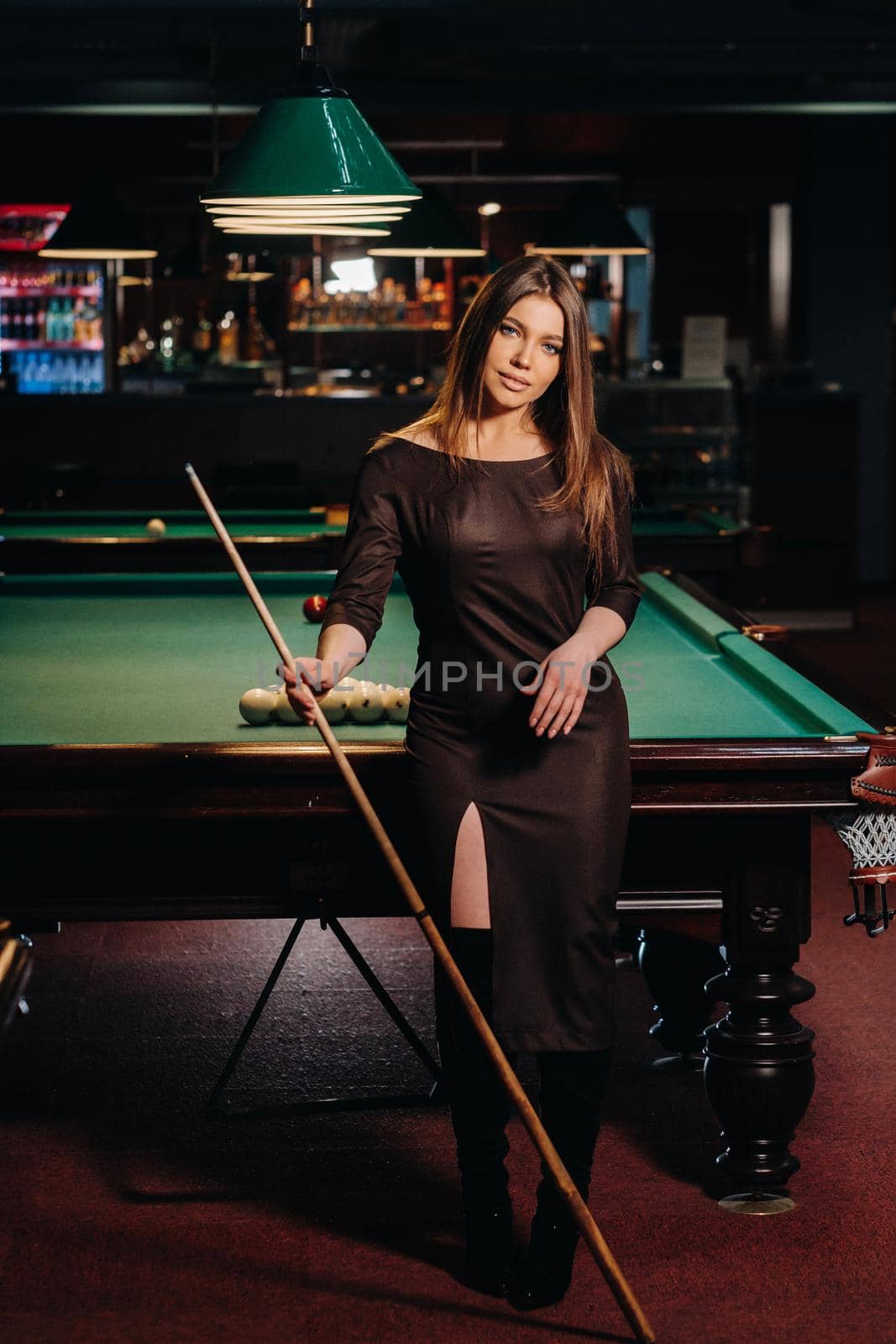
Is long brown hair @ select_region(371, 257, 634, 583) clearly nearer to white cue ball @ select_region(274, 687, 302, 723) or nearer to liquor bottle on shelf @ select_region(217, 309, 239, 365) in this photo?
white cue ball @ select_region(274, 687, 302, 723)

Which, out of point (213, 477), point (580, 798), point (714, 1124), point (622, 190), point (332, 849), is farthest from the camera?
point (622, 190)

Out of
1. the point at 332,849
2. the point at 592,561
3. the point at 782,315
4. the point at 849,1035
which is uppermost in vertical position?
the point at 782,315

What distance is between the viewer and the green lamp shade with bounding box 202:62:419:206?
9.38 feet

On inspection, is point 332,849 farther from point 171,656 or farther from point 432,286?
point 432,286

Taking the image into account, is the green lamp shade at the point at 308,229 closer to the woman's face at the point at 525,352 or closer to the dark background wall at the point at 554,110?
the woman's face at the point at 525,352

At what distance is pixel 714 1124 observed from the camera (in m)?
3.21

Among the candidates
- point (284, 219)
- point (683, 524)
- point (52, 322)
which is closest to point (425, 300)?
point (52, 322)

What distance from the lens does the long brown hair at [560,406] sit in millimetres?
2410

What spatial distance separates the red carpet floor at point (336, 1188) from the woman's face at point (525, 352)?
1314 millimetres

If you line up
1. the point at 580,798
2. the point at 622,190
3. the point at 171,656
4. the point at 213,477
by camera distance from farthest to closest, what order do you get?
the point at 622,190 → the point at 213,477 → the point at 171,656 → the point at 580,798

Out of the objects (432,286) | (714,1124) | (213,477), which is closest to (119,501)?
(213,477)

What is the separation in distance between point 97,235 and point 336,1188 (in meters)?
4.55

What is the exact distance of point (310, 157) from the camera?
114 inches

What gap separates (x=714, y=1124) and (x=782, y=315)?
34.1 ft
